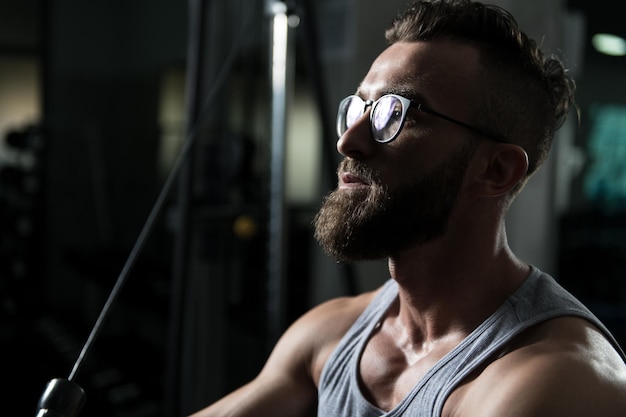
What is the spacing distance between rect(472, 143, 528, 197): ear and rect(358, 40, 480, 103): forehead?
106 millimetres

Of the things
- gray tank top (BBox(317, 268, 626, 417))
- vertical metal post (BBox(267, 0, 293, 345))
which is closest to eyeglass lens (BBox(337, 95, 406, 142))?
gray tank top (BBox(317, 268, 626, 417))

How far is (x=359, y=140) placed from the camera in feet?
4.05

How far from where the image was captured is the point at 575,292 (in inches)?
110

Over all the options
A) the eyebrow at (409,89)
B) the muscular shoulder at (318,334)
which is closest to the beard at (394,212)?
the eyebrow at (409,89)

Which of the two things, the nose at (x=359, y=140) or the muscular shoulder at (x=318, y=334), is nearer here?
the nose at (x=359, y=140)

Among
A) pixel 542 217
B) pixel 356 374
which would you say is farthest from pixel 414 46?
pixel 542 217

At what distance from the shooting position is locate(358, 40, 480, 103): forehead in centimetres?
122

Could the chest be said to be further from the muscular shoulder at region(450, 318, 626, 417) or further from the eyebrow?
the eyebrow

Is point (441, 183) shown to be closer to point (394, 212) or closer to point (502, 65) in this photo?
point (394, 212)

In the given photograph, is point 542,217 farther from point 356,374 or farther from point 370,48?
point 356,374

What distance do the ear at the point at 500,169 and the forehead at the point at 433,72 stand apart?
106 millimetres

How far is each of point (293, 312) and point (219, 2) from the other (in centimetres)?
141

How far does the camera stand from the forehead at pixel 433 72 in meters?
1.22

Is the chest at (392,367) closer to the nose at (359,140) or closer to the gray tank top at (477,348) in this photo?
the gray tank top at (477,348)
